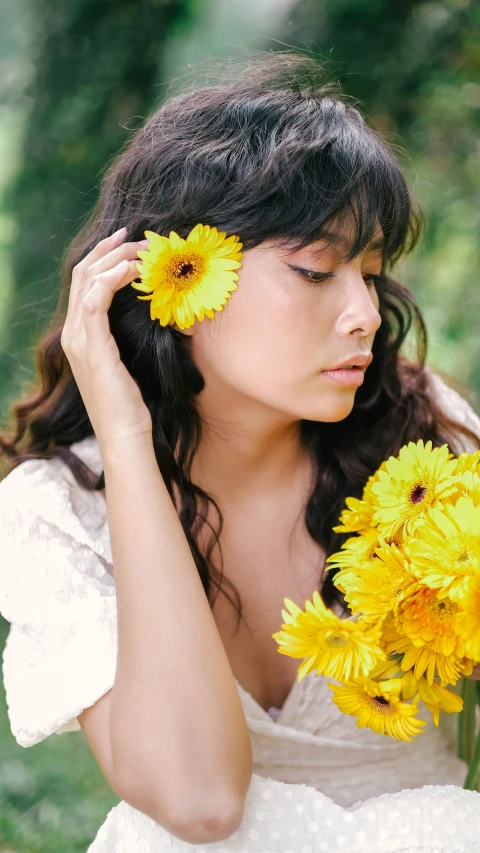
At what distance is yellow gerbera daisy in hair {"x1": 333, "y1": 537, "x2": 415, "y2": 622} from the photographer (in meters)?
1.18

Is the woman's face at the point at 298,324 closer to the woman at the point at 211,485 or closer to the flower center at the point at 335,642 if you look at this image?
the woman at the point at 211,485

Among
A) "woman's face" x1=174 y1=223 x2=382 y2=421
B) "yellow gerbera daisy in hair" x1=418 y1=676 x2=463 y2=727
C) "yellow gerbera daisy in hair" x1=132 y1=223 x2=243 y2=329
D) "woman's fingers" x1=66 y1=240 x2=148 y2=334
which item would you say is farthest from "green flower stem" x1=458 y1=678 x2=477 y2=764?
"woman's fingers" x1=66 y1=240 x2=148 y2=334

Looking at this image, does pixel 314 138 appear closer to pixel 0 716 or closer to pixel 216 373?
pixel 216 373

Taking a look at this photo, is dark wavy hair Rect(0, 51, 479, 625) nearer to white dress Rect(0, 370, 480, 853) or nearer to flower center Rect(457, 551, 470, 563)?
white dress Rect(0, 370, 480, 853)

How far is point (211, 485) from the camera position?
6.16 feet

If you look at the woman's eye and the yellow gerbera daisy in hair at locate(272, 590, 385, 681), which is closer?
the yellow gerbera daisy in hair at locate(272, 590, 385, 681)

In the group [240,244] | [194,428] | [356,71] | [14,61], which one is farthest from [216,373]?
[14,61]

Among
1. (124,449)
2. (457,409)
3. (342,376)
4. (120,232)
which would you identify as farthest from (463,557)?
(457,409)

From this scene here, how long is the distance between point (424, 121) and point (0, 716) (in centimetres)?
263

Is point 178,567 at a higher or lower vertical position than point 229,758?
higher

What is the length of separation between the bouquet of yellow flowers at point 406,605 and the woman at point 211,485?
10.3 inches

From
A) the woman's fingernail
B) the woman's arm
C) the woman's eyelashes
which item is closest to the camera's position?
the woman's arm

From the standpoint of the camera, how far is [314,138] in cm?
151

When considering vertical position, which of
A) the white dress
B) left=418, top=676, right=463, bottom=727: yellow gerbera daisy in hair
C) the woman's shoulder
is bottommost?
the white dress
